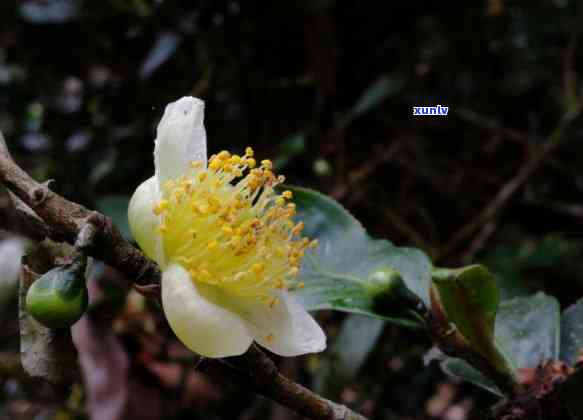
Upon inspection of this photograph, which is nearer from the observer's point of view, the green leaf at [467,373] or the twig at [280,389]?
the twig at [280,389]

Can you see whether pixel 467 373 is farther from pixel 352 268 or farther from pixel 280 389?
pixel 280 389

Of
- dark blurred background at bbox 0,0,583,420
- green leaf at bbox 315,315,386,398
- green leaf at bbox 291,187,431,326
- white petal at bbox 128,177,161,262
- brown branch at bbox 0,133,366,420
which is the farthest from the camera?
dark blurred background at bbox 0,0,583,420

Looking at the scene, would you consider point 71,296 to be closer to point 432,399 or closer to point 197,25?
point 197,25

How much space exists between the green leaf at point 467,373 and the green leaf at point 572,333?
101 mm

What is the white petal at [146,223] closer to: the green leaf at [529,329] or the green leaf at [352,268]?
the green leaf at [352,268]

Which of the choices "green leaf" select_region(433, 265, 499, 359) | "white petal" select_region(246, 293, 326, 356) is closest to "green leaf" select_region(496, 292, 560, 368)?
"green leaf" select_region(433, 265, 499, 359)

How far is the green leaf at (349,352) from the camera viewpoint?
3.96 feet

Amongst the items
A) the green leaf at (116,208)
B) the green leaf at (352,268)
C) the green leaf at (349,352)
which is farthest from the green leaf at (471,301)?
the green leaf at (116,208)

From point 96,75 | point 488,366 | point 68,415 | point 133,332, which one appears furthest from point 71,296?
point 96,75

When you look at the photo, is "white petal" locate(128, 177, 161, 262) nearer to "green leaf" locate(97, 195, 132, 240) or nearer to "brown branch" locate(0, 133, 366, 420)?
"brown branch" locate(0, 133, 366, 420)

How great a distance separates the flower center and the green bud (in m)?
0.14

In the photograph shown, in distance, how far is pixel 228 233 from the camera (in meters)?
0.68

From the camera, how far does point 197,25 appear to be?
150 cm

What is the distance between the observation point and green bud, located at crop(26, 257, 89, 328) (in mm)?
490
